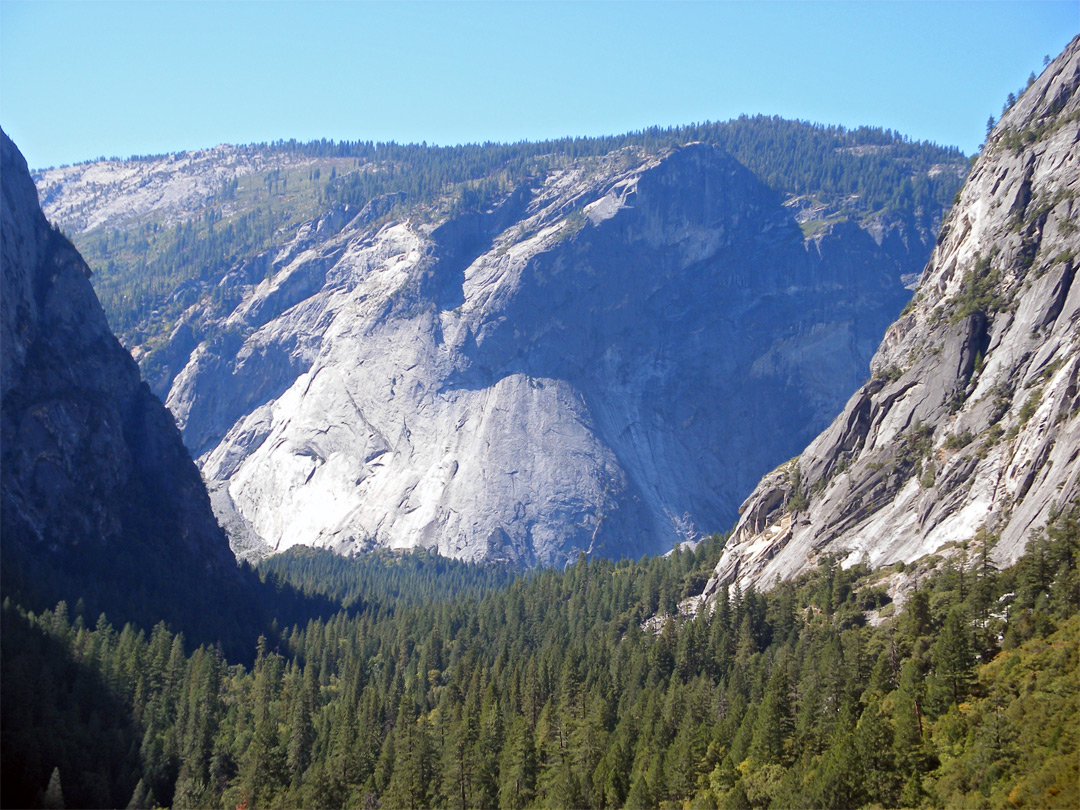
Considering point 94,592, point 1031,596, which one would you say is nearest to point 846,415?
point 1031,596

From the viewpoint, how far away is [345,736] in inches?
3910

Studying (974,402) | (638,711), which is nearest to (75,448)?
(638,711)

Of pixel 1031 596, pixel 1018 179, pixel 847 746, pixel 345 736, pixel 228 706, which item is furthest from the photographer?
pixel 1018 179

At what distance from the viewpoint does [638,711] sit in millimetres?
94688

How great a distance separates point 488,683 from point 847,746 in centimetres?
4564

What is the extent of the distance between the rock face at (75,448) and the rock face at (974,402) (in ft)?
→ 278

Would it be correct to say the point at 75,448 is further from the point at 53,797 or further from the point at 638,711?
the point at 638,711

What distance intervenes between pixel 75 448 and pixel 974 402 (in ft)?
406

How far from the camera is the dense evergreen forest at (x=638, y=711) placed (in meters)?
71.0

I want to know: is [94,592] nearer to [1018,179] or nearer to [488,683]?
[488,683]

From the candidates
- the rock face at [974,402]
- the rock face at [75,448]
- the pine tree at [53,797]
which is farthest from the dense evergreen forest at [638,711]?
the rock face at [75,448]

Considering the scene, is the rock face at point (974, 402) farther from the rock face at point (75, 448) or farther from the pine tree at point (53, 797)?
the rock face at point (75, 448)

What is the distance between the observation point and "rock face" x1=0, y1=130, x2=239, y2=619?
500ft

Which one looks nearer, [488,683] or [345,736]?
[345,736]
